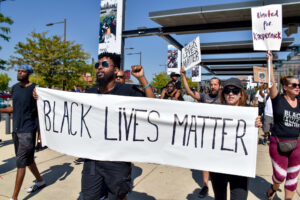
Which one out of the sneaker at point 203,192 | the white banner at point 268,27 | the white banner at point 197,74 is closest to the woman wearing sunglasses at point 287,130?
the white banner at point 268,27

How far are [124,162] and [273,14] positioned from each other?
107 inches

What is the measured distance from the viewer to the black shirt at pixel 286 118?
3025 mm

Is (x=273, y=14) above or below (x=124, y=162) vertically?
above

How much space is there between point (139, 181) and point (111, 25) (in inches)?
238

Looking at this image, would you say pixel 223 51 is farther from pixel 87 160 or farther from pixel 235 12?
pixel 87 160

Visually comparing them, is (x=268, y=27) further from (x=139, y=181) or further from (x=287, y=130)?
(x=139, y=181)

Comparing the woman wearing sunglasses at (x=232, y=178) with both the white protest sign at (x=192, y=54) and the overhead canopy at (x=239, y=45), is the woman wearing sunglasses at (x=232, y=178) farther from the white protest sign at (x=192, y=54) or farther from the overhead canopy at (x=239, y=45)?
the overhead canopy at (x=239, y=45)

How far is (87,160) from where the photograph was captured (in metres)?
2.63

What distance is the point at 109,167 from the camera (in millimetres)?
2438

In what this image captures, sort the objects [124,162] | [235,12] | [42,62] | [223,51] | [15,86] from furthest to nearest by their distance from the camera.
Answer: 1. [42,62]
2. [223,51]
3. [235,12]
4. [15,86]
5. [124,162]

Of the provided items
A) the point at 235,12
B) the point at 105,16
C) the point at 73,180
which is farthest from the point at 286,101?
the point at 105,16

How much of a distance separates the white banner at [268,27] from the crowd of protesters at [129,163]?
279 millimetres

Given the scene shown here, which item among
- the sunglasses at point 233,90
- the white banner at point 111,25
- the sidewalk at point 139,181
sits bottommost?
the sidewalk at point 139,181

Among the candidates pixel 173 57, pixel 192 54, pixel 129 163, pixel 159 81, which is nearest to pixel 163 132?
pixel 129 163
